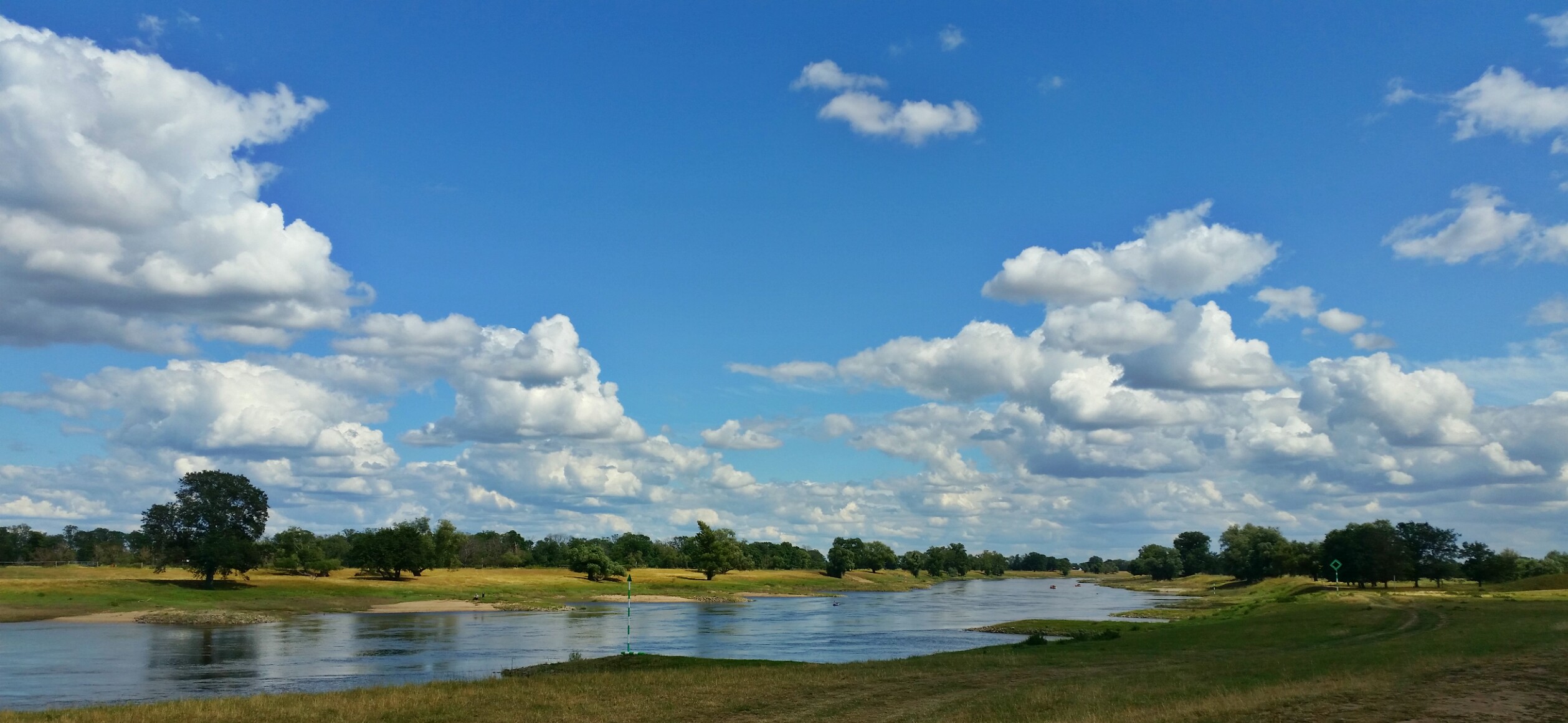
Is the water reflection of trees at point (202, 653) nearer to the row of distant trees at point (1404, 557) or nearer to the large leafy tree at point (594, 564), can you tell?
the large leafy tree at point (594, 564)

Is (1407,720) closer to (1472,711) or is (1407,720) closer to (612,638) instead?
(1472,711)

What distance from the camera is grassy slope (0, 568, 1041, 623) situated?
10362 centimetres

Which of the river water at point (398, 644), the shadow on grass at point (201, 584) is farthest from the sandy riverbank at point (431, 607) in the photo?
the shadow on grass at point (201, 584)

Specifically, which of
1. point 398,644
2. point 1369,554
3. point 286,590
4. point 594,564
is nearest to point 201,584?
point 286,590

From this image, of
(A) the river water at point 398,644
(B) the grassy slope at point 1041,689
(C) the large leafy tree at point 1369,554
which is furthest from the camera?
(C) the large leafy tree at point 1369,554

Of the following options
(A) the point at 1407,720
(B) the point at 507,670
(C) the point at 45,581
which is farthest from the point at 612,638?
(C) the point at 45,581

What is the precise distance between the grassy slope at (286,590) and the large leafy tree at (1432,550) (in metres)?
107

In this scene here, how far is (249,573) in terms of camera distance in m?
153

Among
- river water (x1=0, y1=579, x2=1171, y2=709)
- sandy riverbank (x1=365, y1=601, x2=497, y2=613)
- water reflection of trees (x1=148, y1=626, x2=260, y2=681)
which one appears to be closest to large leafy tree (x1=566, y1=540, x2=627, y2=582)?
sandy riverbank (x1=365, y1=601, x2=497, y2=613)

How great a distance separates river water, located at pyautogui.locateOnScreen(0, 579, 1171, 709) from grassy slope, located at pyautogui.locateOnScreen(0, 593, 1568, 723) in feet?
38.3

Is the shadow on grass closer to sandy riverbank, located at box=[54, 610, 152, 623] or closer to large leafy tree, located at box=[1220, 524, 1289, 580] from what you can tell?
sandy riverbank, located at box=[54, 610, 152, 623]

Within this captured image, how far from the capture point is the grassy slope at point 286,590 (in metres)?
104

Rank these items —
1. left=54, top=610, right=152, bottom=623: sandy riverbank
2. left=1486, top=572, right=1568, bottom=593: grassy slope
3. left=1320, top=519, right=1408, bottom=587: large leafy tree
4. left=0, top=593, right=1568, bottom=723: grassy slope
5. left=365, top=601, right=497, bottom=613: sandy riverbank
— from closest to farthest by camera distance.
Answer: left=0, top=593, right=1568, bottom=723: grassy slope → left=54, top=610, right=152, bottom=623: sandy riverbank → left=1486, top=572, right=1568, bottom=593: grassy slope → left=365, top=601, right=497, bottom=613: sandy riverbank → left=1320, top=519, right=1408, bottom=587: large leafy tree

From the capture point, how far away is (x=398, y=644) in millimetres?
70625
